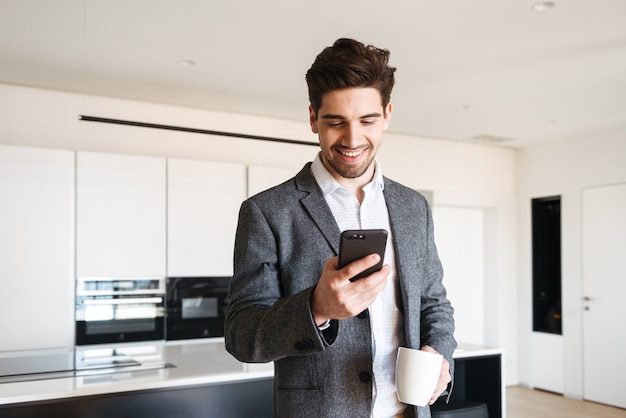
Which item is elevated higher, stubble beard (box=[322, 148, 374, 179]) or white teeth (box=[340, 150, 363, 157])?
white teeth (box=[340, 150, 363, 157])

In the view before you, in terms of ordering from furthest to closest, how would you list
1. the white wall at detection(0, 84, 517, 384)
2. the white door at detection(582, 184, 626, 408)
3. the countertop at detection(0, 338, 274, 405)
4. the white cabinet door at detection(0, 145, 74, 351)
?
the white door at detection(582, 184, 626, 408) → the white wall at detection(0, 84, 517, 384) → the white cabinet door at detection(0, 145, 74, 351) → the countertop at detection(0, 338, 274, 405)

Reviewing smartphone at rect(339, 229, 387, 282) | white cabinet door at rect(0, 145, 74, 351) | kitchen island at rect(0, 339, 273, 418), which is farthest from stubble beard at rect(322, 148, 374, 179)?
white cabinet door at rect(0, 145, 74, 351)

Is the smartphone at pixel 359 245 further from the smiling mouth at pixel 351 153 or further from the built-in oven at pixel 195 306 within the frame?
the built-in oven at pixel 195 306

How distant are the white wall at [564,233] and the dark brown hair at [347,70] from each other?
18.0 ft

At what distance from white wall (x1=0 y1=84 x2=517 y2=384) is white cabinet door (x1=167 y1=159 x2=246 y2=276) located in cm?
42

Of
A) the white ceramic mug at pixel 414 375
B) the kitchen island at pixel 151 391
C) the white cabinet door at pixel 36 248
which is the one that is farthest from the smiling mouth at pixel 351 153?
the white cabinet door at pixel 36 248

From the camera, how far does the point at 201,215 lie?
4.62 metres

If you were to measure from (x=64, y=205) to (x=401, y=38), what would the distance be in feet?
8.06

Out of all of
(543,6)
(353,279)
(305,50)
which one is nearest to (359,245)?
(353,279)

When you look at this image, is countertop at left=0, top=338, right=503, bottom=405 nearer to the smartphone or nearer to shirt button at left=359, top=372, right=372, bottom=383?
shirt button at left=359, top=372, right=372, bottom=383

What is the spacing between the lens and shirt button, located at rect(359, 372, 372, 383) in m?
1.11

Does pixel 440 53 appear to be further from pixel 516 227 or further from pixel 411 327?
pixel 516 227

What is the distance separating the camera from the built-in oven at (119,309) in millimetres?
4184

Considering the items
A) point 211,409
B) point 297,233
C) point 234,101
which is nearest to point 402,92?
point 234,101
